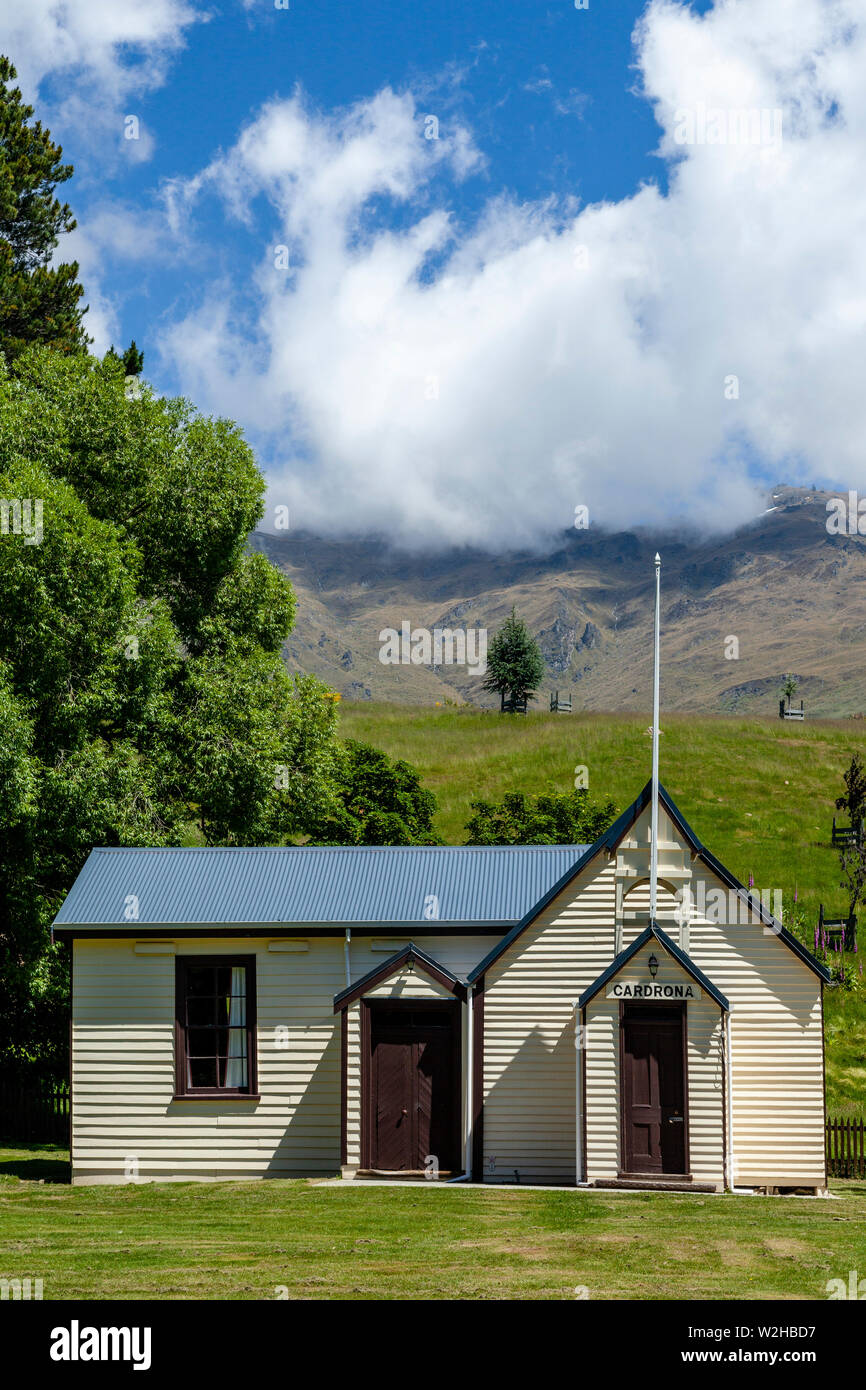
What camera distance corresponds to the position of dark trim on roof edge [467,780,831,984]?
70.4 feet

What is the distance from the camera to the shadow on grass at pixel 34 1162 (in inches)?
896

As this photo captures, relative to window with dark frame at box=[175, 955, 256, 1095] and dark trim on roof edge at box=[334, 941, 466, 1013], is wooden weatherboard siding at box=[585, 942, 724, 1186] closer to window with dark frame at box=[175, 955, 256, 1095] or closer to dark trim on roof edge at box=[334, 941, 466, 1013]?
dark trim on roof edge at box=[334, 941, 466, 1013]

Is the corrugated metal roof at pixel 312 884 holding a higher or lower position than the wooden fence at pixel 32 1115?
higher

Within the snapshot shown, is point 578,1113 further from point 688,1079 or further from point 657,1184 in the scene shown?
point 688,1079

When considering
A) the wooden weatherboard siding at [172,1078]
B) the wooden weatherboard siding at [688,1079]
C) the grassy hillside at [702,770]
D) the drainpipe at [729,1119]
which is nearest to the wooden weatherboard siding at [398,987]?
the wooden weatherboard siding at [172,1078]

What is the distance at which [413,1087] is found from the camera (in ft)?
71.7

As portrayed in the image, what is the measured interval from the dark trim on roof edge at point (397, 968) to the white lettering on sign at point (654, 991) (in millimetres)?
2582

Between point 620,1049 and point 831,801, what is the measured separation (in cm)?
3695

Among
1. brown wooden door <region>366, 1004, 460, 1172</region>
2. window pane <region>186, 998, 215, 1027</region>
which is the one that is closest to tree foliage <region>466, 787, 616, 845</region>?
brown wooden door <region>366, 1004, 460, 1172</region>

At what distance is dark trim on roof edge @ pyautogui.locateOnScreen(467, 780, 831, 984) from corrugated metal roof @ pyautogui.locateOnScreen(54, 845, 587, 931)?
86 centimetres

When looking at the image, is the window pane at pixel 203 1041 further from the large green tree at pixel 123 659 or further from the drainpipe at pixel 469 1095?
the large green tree at pixel 123 659

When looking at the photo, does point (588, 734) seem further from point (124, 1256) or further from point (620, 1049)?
point (124, 1256)

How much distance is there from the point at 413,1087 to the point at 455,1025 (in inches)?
45.8

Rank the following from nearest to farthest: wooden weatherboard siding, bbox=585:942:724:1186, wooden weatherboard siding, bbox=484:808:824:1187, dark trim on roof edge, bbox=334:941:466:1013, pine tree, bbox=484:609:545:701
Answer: wooden weatherboard siding, bbox=585:942:724:1186, wooden weatherboard siding, bbox=484:808:824:1187, dark trim on roof edge, bbox=334:941:466:1013, pine tree, bbox=484:609:545:701
